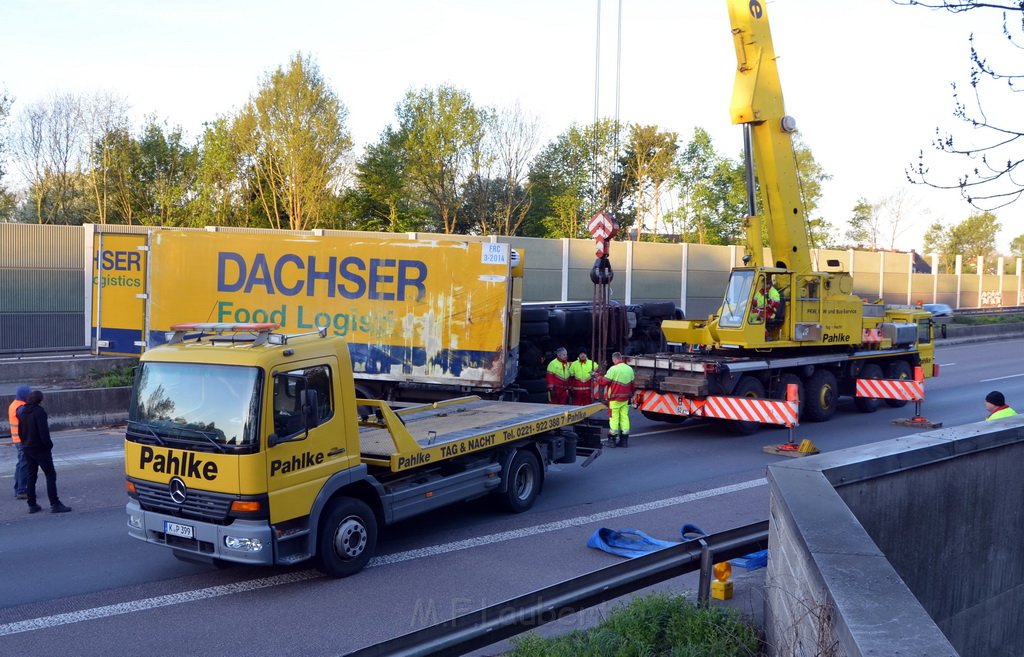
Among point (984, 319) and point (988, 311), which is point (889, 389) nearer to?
point (984, 319)

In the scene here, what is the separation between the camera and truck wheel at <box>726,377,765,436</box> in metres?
15.3

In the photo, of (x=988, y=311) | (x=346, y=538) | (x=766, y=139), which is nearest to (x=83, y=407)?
(x=346, y=538)

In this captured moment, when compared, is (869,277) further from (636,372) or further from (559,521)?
(559,521)

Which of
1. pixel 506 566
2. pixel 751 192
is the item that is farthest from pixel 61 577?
pixel 751 192

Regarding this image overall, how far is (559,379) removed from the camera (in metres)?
15.5

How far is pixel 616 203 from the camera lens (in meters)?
49.6

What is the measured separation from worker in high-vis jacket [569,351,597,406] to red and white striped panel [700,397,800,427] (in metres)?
2.01

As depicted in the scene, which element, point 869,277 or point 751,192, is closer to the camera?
point 751,192

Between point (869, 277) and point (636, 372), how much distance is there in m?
28.9

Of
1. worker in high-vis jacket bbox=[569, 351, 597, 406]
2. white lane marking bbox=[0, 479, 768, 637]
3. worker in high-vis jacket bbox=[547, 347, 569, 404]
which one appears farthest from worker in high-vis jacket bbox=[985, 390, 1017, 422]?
worker in high-vis jacket bbox=[547, 347, 569, 404]

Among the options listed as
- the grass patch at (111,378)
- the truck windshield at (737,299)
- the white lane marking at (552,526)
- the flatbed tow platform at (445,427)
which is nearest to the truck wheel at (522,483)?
the flatbed tow platform at (445,427)

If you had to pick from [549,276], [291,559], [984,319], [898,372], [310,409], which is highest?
[549,276]

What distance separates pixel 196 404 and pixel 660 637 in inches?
171

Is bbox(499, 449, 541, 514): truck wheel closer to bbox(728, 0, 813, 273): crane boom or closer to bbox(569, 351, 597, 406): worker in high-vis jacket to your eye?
bbox(569, 351, 597, 406): worker in high-vis jacket
